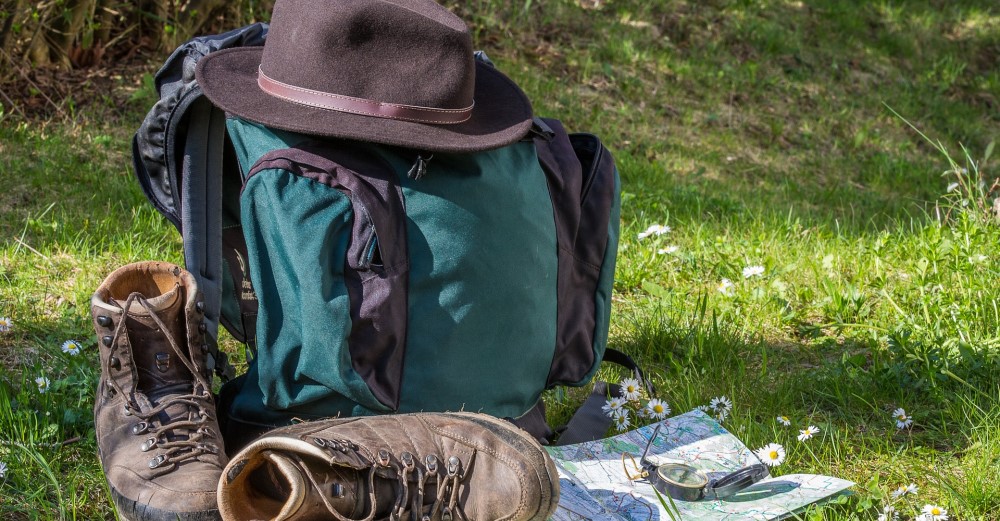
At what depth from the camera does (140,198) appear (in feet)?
12.6

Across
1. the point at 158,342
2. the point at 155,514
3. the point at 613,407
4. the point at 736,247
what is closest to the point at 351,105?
the point at 158,342

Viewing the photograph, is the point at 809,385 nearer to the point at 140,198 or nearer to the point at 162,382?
the point at 162,382

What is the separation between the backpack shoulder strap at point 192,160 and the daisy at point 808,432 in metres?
1.51

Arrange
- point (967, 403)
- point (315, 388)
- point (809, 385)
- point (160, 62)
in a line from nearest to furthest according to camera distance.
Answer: point (315, 388) → point (967, 403) → point (809, 385) → point (160, 62)

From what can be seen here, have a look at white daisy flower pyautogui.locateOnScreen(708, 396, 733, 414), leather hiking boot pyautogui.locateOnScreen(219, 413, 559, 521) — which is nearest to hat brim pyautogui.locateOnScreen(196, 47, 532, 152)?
leather hiking boot pyautogui.locateOnScreen(219, 413, 559, 521)

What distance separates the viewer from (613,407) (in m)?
2.57

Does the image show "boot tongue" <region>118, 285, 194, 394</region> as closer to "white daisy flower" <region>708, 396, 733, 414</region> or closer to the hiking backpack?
the hiking backpack

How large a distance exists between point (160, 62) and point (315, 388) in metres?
3.60

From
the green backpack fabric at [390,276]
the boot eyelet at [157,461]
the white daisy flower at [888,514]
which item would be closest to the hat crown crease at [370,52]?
the green backpack fabric at [390,276]

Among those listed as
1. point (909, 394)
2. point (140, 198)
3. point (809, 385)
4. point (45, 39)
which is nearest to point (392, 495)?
point (809, 385)

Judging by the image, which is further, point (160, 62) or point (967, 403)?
point (160, 62)

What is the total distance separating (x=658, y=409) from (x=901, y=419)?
2.21 ft

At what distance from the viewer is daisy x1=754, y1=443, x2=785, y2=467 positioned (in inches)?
92.1

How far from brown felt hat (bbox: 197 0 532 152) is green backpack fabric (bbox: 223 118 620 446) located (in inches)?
2.7
